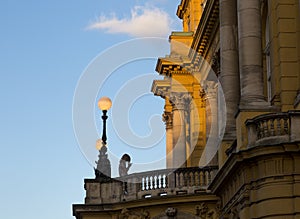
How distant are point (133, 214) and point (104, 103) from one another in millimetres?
4849

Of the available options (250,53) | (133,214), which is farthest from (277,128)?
(133,214)

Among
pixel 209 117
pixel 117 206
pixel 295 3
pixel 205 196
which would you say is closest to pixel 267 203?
pixel 295 3

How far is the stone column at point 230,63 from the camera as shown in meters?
36.8

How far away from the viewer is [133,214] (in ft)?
129

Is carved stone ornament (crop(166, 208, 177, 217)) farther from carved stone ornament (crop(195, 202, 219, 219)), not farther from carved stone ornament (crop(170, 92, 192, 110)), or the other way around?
carved stone ornament (crop(170, 92, 192, 110))

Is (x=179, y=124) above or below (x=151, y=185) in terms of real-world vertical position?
above

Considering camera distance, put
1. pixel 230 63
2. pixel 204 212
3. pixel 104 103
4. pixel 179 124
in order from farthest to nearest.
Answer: pixel 179 124 < pixel 104 103 < pixel 204 212 < pixel 230 63

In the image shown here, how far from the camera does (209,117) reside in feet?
162

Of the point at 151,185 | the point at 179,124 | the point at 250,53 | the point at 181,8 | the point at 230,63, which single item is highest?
the point at 181,8

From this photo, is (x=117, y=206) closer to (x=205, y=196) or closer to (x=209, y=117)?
(x=205, y=196)

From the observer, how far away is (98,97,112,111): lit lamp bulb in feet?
126

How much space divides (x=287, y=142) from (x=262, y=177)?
1.42 metres

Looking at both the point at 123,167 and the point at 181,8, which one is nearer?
the point at 123,167

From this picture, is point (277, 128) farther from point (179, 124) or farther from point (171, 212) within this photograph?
point (179, 124)
